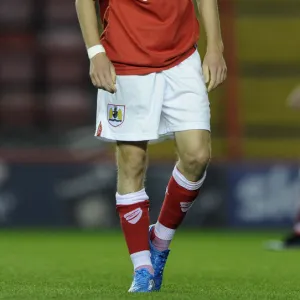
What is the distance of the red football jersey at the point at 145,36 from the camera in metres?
4.24

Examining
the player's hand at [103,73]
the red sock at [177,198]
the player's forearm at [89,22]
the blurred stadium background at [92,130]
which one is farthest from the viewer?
the blurred stadium background at [92,130]

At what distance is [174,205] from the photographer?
4.42 m

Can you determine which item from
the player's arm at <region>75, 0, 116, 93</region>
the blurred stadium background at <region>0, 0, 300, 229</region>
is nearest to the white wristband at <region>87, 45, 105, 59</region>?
the player's arm at <region>75, 0, 116, 93</region>

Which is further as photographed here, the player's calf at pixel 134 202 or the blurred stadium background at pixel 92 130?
the blurred stadium background at pixel 92 130

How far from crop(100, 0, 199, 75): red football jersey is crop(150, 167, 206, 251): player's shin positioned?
1.39 feet

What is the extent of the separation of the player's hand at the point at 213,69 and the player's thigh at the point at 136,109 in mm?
164

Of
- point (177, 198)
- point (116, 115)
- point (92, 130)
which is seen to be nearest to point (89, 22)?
point (116, 115)

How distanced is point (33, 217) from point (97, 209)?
47 cm

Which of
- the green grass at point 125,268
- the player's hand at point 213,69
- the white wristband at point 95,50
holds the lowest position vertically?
the green grass at point 125,268

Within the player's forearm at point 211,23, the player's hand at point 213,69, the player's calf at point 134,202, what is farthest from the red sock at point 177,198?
the player's forearm at point 211,23

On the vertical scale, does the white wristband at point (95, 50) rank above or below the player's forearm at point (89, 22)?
below

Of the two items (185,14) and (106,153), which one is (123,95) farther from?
(106,153)

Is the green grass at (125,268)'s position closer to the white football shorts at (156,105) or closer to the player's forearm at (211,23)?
the white football shorts at (156,105)

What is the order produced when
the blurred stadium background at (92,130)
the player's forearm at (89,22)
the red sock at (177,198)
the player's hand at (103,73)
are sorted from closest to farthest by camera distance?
the player's hand at (103,73) → the player's forearm at (89,22) → the red sock at (177,198) → the blurred stadium background at (92,130)
